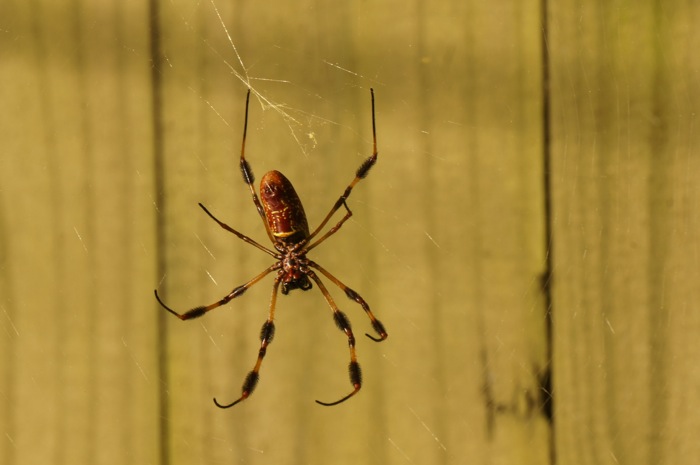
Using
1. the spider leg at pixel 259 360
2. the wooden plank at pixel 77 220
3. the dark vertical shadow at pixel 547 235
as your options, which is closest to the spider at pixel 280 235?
the spider leg at pixel 259 360

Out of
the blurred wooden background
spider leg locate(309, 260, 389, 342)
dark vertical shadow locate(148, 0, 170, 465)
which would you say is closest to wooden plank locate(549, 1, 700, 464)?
the blurred wooden background

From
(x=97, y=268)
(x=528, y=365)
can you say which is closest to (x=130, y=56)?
(x=97, y=268)

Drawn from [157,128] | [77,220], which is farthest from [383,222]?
[77,220]

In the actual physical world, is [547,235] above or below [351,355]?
above

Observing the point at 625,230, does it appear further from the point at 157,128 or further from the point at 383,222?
the point at 157,128

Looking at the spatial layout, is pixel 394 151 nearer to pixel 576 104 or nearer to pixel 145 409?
pixel 576 104

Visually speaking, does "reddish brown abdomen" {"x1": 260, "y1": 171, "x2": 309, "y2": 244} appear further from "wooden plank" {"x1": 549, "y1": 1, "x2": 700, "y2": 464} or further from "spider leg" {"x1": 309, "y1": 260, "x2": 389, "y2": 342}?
"wooden plank" {"x1": 549, "y1": 1, "x2": 700, "y2": 464}

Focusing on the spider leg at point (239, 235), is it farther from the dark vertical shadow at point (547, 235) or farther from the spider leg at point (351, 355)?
the dark vertical shadow at point (547, 235)
